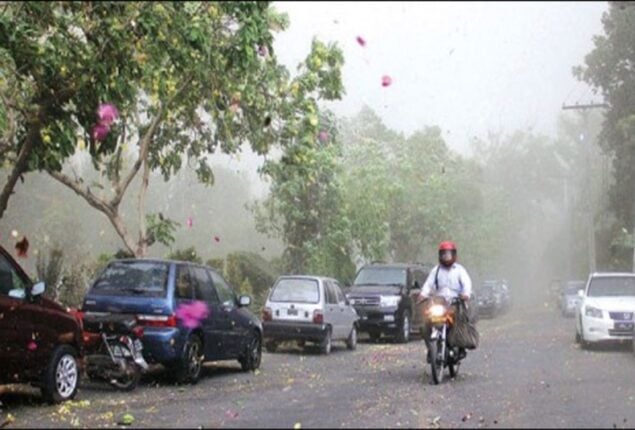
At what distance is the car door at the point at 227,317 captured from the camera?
13.2 metres

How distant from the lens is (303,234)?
102 ft

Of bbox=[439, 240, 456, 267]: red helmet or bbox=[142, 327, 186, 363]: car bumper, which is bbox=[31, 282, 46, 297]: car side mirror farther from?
bbox=[439, 240, 456, 267]: red helmet

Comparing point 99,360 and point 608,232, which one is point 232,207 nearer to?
point 608,232

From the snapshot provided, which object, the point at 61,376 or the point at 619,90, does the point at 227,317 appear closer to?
the point at 61,376

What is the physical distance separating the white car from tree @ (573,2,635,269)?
15.3 metres

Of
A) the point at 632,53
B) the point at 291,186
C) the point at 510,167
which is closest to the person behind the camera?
the point at 291,186

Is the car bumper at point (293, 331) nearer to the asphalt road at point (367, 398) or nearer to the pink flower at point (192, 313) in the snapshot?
the asphalt road at point (367, 398)

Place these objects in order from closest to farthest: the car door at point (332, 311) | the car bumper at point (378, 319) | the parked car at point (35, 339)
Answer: the parked car at point (35, 339) → the car door at point (332, 311) → the car bumper at point (378, 319)

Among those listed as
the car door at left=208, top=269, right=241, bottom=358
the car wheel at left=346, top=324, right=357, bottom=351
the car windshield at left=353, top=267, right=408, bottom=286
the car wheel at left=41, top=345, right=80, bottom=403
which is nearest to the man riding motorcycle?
the car door at left=208, top=269, right=241, bottom=358

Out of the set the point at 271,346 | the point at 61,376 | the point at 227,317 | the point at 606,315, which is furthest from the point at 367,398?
the point at 606,315

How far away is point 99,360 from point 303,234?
1992cm

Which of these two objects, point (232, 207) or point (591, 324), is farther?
point (232, 207)

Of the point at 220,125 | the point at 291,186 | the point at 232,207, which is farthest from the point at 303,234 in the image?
the point at 232,207

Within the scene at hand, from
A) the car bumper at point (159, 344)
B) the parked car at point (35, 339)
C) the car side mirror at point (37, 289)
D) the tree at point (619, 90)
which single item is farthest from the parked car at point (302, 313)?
the tree at point (619, 90)
